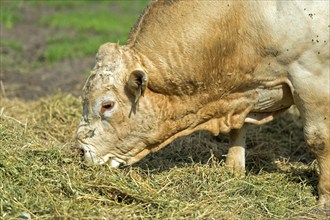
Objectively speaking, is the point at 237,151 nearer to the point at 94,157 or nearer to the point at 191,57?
the point at 191,57

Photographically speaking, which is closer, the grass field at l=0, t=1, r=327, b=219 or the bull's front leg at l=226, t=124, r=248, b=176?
the grass field at l=0, t=1, r=327, b=219

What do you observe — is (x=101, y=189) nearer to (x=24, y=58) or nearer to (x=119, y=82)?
(x=119, y=82)

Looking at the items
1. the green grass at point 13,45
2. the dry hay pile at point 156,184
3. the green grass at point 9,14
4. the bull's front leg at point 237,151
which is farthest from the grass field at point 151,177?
the green grass at point 9,14

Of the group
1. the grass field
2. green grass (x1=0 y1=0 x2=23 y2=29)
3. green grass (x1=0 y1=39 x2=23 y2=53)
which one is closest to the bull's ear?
the grass field

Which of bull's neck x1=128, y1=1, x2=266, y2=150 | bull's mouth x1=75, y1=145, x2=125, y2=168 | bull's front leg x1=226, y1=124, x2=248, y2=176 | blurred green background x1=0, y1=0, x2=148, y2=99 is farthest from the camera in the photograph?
blurred green background x1=0, y1=0, x2=148, y2=99

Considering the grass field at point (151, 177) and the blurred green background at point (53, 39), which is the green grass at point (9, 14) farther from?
the grass field at point (151, 177)

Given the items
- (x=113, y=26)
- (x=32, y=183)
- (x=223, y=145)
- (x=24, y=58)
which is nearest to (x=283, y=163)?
(x=223, y=145)

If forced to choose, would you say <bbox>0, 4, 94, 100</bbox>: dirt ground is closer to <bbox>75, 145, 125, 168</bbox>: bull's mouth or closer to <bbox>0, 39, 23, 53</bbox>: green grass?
<bbox>0, 39, 23, 53</bbox>: green grass

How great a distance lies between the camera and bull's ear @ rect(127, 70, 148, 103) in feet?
23.5

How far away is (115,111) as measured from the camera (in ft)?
24.2

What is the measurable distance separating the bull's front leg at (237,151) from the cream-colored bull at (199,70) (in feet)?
3.22

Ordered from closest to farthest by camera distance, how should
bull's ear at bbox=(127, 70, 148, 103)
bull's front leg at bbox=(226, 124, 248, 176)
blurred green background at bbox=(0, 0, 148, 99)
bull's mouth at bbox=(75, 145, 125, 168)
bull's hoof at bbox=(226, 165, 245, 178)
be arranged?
1. bull's ear at bbox=(127, 70, 148, 103)
2. bull's mouth at bbox=(75, 145, 125, 168)
3. bull's hoof at bbox=(226, 165, 245, 178)
4. bull's front leg at bbox=(226, 124, 248, 176)
5. blurred green background at bbox=(0, 0, 148, 99)

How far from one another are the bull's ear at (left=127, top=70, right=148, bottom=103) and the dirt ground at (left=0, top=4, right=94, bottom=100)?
14.2 feet

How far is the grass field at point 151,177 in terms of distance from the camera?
677 centimetres
